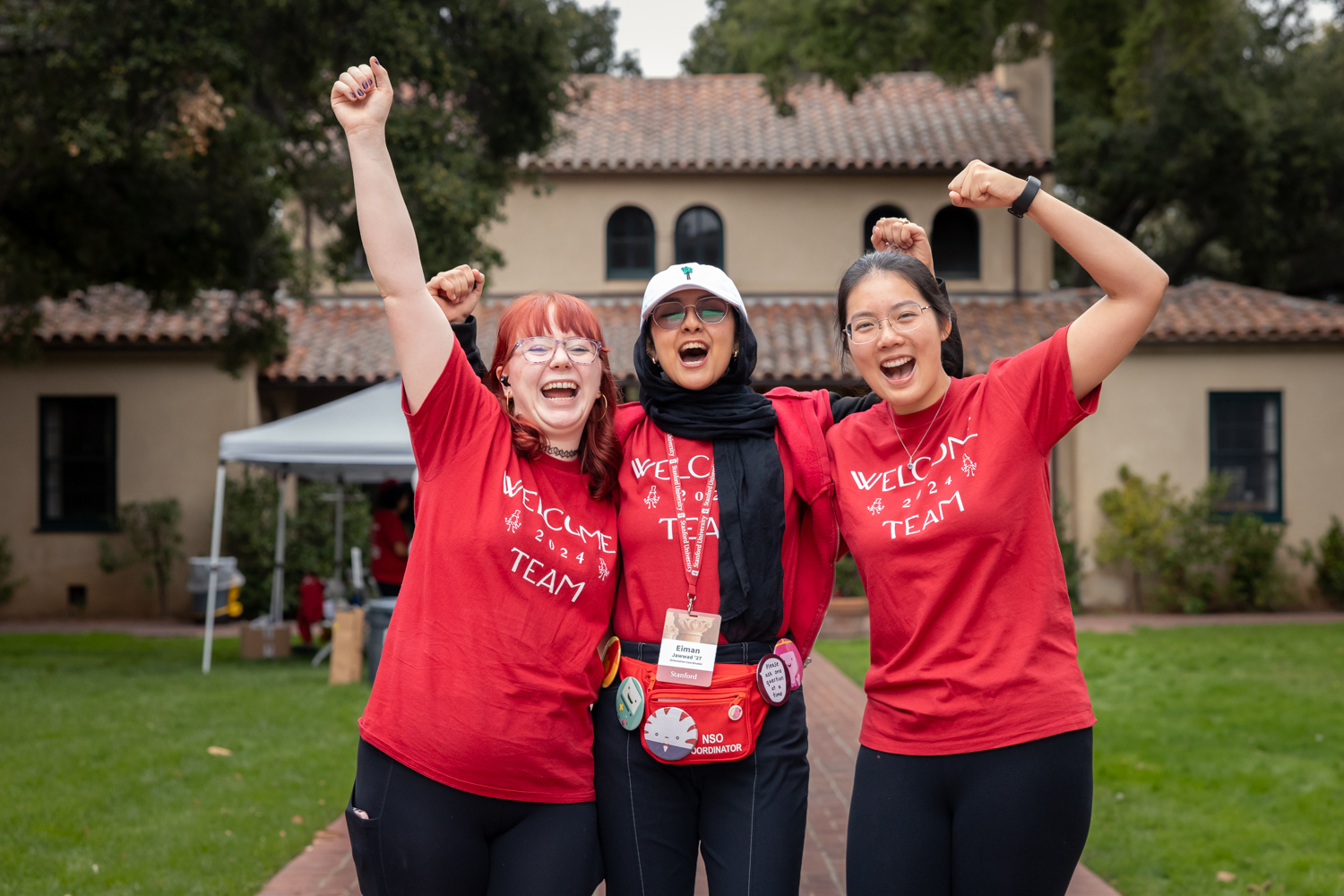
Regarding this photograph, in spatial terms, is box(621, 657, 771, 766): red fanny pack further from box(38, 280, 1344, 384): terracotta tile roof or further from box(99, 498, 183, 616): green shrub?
box(99, 498, 183, 616): green shrub

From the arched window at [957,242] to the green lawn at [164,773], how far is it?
11293mm

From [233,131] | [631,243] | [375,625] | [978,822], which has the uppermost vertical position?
[631,243]

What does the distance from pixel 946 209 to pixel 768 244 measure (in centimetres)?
276

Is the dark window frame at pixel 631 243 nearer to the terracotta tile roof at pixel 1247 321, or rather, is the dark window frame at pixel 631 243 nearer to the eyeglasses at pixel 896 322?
the terracotta tile roof at pixel 1247 321

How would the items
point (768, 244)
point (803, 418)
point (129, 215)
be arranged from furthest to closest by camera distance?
point (768, 244) < point (129, 215) < point (803, 418)

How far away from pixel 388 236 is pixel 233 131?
7.52 metres

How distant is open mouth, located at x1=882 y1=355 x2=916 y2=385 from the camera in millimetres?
2596

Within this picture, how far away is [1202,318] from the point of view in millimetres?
15867

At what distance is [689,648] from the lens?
2.50m

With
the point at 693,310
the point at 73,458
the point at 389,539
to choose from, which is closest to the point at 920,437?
the point at 693,310

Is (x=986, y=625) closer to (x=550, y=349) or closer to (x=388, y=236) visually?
(x=550, y=349)

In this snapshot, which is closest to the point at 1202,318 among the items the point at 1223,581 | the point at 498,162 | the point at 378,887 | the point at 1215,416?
the point at 1215,416

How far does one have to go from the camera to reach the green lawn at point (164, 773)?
5.05 meters

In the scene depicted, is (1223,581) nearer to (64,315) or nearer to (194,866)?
(194,866)
